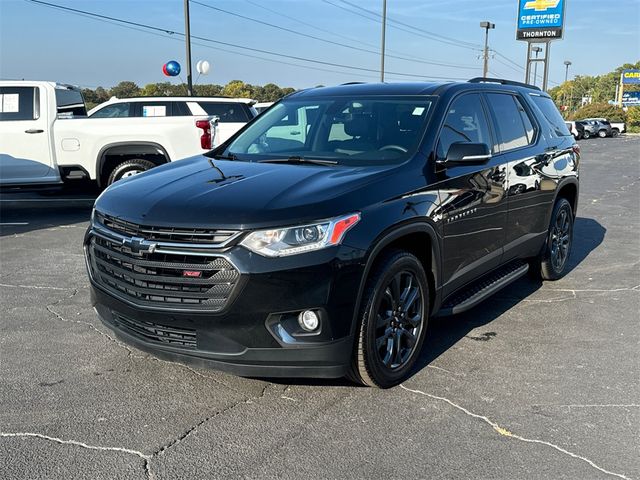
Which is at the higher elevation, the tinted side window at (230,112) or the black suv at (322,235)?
the tinted side window at (230,112)

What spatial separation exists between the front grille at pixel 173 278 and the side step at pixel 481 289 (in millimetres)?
1678

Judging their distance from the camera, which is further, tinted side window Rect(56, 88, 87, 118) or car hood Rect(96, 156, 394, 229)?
tinted side window Rect(56, 88, 87, 118)

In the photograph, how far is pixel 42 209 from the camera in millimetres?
10617

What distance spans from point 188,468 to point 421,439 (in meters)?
1.19

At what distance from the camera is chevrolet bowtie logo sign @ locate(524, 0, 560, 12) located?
37.3 m

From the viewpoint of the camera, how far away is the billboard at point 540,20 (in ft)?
122

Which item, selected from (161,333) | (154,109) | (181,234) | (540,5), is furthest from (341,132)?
(540,5)

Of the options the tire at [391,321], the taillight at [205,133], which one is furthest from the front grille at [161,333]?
the taillight at [205,133]

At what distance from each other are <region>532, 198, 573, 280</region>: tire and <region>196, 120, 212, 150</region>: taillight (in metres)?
5.58

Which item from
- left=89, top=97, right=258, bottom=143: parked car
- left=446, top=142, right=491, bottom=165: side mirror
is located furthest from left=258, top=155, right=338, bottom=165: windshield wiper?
left=89, top=97, right=258, bottom=143: parked car

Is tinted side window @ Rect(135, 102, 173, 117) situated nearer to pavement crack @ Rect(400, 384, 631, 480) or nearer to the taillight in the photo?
the taillight

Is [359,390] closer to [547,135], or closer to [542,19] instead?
[547,135]

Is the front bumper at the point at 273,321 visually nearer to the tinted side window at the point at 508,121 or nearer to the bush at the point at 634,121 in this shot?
the tinted side window at the point at 508,121

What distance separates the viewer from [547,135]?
5.86 m
